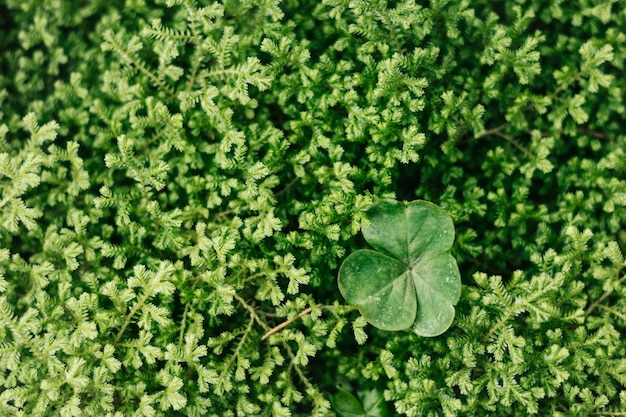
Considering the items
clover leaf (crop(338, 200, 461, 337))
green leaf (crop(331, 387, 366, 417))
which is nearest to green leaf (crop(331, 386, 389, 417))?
green leaf (crop(331, 387, 366, 417))

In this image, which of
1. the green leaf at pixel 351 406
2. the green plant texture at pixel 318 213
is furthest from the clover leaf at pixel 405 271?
the green leaf at pixel 351 406

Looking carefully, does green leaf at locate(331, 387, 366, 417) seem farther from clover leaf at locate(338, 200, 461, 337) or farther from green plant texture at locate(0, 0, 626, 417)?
clover leaf at locate(338, 200, 461, 337)

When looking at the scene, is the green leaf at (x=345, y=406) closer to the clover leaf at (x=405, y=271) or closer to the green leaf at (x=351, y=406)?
the green leaf at (x=351, y=406)

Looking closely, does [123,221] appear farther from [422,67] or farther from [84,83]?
[422,67]

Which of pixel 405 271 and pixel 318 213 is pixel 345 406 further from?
pixel 318 213

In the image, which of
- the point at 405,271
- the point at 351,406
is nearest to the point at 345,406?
the point at 351,406

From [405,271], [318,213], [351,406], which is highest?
[318,213]

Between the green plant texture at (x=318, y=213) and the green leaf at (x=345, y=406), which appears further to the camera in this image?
the green leaf at (x=345, y=406)
